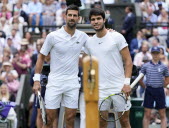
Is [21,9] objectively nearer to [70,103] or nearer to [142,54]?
[142,54]

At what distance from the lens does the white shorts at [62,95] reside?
1231 centimetres

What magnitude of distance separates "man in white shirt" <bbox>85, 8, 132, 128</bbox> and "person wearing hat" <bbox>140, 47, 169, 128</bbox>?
4.05 metres

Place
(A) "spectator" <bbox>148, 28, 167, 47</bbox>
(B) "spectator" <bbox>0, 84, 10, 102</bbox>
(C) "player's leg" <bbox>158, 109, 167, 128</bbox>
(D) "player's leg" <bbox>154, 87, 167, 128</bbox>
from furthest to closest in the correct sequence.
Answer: (A) "spectator" <bbox>148, 28, 167, 47</bbox>, (B) "spectator" <bbox>0, 84, 10, 102</bbox>, (D) "player's leg" <bbox>154, 87, 167, 128</bbox>, (C) "player's leg" <bbox>158, 109, 167, 128</bbox>

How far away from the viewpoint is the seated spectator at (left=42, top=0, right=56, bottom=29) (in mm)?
24484

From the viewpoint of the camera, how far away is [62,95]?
12422 mm

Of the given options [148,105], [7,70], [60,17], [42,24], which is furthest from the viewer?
[42,24]

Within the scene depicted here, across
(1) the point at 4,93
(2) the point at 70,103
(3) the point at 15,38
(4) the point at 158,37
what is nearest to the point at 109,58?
(2) the point at 70,103

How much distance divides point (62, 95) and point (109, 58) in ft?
3.22

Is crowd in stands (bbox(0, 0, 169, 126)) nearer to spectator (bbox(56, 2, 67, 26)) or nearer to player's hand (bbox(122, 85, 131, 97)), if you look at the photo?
spectator (bbox(56, 2, 67, 26))

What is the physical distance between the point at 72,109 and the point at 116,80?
839 mm

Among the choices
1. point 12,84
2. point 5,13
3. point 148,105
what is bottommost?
point 148,105

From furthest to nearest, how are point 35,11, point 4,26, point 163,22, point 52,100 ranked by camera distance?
point 163,22, point 35,11, point 4,26, point 52,100

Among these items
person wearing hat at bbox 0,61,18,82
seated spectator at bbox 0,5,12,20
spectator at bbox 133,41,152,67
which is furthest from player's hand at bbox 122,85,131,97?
seated spectator at bbox 0,5,12,20

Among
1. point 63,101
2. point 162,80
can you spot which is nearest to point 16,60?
point 162,80
